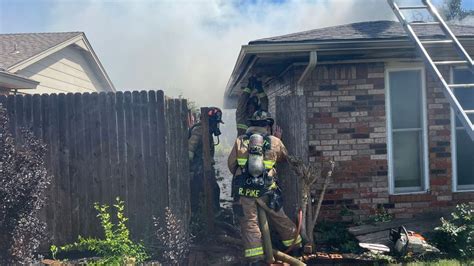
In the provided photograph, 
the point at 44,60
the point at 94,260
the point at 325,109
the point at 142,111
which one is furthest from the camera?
the point at 44,60

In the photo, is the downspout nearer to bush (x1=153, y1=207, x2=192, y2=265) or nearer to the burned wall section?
the burned wall section

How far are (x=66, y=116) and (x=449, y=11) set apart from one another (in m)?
23.5

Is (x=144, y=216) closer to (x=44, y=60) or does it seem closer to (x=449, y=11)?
(x=44, y=60)

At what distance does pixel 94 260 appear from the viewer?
5.07 metres

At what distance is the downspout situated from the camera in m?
5.55

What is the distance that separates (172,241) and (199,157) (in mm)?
1881

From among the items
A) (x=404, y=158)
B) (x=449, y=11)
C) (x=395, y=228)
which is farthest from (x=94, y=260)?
(x=449, y=11)

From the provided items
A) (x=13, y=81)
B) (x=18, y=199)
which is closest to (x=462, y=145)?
(x=18, y=199)

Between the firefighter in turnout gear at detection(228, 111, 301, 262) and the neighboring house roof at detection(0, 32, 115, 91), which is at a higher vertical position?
the neighboring house roof at detection(0, 32, 115, 91)

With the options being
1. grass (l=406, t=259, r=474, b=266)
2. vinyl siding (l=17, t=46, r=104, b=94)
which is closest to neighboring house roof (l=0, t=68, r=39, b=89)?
vinyl siding (l=17, t=46, r=104, b=94)

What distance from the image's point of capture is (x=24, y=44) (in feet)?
37.8

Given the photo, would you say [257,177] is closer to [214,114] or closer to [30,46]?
[214,114]

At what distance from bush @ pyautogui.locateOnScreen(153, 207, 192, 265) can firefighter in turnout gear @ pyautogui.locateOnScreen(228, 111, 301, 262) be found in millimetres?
803

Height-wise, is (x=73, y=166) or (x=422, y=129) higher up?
(x=422, y=129)
